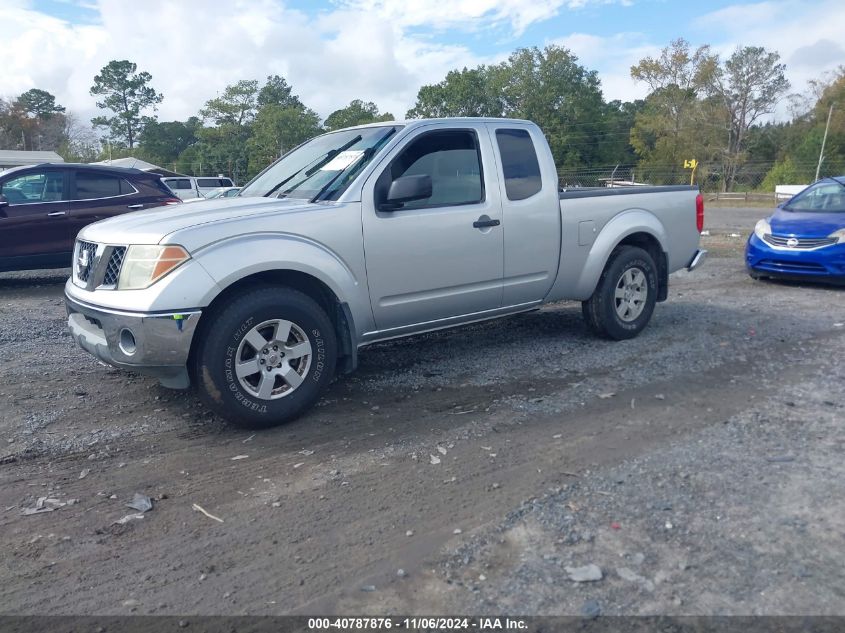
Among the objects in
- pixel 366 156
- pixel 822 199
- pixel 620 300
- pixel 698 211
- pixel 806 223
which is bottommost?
pixel 620 300

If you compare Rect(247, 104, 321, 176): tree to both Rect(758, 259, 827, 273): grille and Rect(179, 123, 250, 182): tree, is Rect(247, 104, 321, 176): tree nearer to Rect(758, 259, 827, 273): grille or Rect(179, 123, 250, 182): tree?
Rect(179, 123, 250, 182): tree

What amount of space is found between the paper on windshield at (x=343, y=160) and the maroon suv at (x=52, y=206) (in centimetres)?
613

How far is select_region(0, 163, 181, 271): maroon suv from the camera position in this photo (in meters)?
9.27

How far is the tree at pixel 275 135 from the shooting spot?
57250 mm

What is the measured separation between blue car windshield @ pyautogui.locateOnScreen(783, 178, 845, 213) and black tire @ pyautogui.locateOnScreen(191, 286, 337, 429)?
792 centimetres

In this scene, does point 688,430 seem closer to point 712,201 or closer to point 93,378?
point 93,378

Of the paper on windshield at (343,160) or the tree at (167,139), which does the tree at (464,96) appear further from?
the paper on windshield at (343,160)

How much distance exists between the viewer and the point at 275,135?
57.2 m

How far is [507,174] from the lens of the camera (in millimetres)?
5363

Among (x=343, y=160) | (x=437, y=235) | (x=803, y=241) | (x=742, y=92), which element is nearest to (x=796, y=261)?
(x=803, y=241)

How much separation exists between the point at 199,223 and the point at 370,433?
167 cm

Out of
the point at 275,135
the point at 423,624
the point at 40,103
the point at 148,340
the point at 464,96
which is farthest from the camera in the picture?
the point at 40,103

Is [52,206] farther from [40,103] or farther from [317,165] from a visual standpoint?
[40,103]

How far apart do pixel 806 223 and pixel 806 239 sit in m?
0.26
